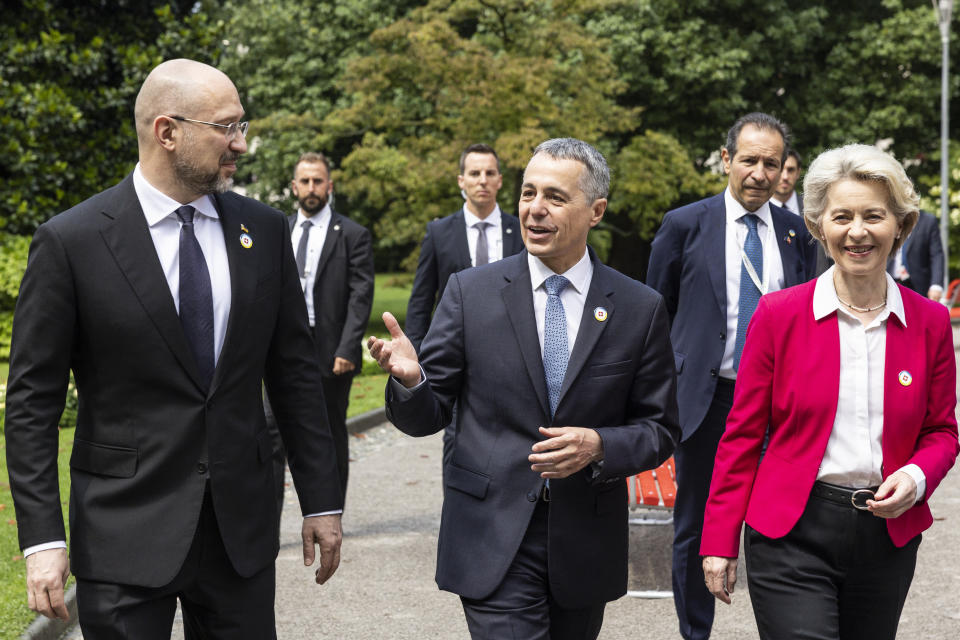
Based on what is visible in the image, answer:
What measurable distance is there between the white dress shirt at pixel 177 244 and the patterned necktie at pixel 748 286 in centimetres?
274

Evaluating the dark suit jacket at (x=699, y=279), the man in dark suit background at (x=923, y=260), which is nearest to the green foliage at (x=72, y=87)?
the man in dark suit background at (x=923, y=260)

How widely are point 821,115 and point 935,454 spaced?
26724 mm

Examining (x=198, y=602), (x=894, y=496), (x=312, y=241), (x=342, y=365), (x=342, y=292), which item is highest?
(x=312, y=241)

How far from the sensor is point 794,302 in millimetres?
3689

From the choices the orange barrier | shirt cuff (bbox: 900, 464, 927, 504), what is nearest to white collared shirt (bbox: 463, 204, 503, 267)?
the orange barrier

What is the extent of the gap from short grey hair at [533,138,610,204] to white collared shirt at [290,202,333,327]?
463 cm

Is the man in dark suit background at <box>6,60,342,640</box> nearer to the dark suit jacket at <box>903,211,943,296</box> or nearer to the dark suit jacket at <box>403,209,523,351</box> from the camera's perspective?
the dark suit jacket at <box>403,209,523,351</box>

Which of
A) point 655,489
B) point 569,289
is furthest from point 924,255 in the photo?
point 569,289

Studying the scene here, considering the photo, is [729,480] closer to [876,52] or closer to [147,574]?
[147,574]

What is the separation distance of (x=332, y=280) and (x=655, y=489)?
8.62ft

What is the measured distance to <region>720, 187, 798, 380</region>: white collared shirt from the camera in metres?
5.53

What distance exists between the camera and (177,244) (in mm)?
3449

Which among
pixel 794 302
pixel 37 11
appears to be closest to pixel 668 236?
pixel 794 302

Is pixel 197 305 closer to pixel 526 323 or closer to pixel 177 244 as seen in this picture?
pixel 177 244
